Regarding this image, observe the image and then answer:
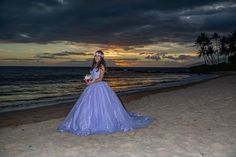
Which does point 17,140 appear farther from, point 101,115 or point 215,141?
point 215,141

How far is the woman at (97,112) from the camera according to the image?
816cm

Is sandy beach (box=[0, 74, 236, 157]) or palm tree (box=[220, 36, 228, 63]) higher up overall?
palm tree (box=[220, 36, 228, 63])

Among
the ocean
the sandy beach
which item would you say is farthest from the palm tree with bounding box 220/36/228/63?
the sandy beach

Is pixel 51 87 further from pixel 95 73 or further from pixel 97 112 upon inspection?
→ pixel 97 112

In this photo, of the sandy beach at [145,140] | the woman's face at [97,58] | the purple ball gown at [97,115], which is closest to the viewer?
the sandy beach at [145,140]

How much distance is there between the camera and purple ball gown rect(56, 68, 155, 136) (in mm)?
8148

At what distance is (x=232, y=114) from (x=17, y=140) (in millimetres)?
7372

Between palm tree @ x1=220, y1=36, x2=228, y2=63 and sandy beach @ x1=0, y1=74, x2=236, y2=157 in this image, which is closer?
sandy beach @ x1=0, y1=74, x2=236, y2=157

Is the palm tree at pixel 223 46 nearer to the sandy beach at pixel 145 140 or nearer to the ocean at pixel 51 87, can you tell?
the ocean at pixel 51 87

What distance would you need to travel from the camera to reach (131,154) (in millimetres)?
6152

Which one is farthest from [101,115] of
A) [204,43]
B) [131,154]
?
[204,43]

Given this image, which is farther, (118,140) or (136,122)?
(136,122)

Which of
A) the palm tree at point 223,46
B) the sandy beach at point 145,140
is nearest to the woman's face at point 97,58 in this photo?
the sandy beach at point 145,140

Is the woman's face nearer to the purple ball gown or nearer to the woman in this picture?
the woman
